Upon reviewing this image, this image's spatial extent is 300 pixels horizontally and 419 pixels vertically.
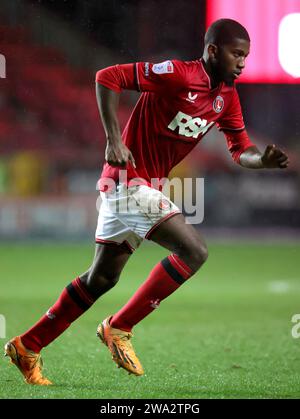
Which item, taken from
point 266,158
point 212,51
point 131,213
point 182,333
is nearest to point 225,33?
point 212,51

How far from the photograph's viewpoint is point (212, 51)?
449 centimetres

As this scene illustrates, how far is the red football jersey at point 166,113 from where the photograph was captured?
14.3 feet

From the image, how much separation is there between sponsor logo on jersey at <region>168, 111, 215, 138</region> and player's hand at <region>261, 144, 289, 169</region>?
1.21 feet

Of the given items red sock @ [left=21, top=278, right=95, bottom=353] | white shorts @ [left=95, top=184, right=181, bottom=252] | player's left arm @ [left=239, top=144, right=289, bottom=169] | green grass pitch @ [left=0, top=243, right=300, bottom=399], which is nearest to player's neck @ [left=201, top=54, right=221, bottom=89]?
player's left arm @ [left=239, top=144, right=289, bottom=169]

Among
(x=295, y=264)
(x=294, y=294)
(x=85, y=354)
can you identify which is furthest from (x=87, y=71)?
(x=85, y=354)

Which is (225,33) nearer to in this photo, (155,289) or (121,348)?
(155,289)

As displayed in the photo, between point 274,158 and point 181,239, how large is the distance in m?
0.64

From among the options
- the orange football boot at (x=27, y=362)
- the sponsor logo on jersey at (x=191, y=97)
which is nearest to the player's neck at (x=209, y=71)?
the sponsor logo on jersey at (x=191, y=97)

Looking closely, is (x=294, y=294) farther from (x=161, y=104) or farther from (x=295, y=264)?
(x=161, y=104)

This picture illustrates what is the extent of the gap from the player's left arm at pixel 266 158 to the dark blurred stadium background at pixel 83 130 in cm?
804

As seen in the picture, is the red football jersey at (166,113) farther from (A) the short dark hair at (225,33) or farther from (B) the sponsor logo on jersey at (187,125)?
(A) the short dark hair at (225,33)

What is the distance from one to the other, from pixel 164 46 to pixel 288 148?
487 centimetres

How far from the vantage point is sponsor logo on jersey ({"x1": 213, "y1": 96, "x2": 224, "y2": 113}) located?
4.62 meters

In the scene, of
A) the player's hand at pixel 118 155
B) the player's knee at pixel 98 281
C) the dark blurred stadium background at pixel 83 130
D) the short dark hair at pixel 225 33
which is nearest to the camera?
the player's hand at pixel 118 155
